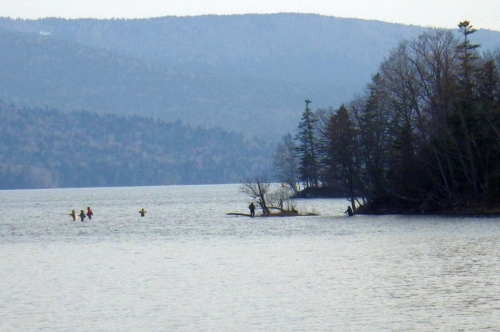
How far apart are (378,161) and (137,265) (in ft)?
131

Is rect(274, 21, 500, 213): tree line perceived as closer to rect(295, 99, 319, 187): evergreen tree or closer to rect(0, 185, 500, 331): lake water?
rect(0, 185, 500, 331): lake water

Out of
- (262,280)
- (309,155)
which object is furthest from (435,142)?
(309,155)

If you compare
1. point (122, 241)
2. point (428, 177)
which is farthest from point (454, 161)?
point (122, 241)

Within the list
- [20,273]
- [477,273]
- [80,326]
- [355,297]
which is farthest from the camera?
[20,273]

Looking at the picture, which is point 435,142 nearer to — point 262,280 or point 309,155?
point 262,280

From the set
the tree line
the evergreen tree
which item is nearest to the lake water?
the tree line

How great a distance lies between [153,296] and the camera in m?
34.5

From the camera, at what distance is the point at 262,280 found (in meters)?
38.4

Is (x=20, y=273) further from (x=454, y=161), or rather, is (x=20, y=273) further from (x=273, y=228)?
(x=454, y=161)

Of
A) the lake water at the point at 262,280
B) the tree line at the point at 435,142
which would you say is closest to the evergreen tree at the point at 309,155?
the tree line at the point at 435,142

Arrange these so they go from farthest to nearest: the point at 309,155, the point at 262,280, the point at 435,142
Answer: the point at 309,155 → the point at 435,142 → the point at 262,280

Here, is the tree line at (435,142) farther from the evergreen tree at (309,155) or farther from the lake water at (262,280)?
the evergreen tree at (309,155)

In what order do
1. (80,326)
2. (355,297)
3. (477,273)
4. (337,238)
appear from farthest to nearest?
(337,238)
(477,273)
(355,297)
(80,326)

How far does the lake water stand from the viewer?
1131 inches
